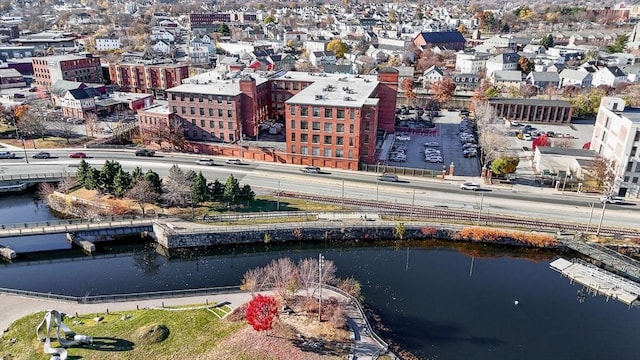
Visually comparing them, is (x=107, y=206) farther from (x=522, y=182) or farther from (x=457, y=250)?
(x=522, y=182)

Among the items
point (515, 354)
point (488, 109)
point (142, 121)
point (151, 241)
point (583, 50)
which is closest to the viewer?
point (515, 354)

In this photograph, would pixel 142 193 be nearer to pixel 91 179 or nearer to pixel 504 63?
pixel 91 179

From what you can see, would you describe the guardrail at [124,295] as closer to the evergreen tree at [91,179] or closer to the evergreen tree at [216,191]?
the evergreen tree at [216,191]

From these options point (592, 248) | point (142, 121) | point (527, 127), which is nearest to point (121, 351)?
point (592, 248)

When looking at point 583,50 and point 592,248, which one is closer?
point 592,248

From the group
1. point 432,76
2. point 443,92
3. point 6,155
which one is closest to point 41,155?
point 6,155
